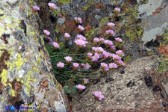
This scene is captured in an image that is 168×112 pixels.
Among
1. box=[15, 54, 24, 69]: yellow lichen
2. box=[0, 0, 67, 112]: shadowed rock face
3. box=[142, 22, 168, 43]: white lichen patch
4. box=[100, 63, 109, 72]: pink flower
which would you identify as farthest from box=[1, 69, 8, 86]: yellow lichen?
box=[142, 22, 168, 43]: white lichen patch

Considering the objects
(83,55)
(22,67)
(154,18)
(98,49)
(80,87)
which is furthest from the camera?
(154,18)

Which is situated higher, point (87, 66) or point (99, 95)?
point (87, 66)

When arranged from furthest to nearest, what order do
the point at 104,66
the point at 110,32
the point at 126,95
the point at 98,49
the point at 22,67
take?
1. the point at 110,32
2. the point at 98,49
3. the point at 104,66
4. the point at 126,95
5. the point at 22,67

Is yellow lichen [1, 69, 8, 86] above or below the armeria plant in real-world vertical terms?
below

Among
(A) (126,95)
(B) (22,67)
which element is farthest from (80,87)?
(B) (22,67)

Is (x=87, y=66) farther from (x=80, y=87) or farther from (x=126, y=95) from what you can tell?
(x=126, y=95)

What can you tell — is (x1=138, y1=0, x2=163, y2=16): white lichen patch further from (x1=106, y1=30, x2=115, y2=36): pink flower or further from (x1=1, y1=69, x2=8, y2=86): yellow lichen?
(x1=1, y1=69, x2=8, y2=86): yellow lichen

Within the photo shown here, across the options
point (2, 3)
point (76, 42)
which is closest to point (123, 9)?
point (76, 42)

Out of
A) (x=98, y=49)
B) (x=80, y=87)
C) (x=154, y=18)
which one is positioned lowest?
(x=80, y=87)
